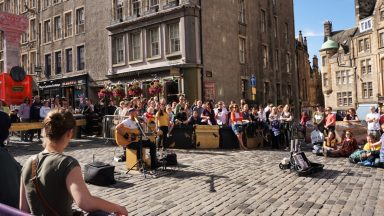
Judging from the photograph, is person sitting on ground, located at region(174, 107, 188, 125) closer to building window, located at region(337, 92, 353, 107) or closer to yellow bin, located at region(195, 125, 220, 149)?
yellow bin, located at region(195, 125, 220, 149)

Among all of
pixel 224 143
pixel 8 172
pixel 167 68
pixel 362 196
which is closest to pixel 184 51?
pixel 167 68

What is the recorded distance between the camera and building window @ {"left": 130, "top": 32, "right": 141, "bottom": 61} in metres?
25.8

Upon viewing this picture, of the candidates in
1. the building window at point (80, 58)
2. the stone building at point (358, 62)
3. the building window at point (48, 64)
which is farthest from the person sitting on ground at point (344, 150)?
the stone building at point (358, 62)

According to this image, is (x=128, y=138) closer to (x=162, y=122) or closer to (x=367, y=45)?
(x=162, y=122)

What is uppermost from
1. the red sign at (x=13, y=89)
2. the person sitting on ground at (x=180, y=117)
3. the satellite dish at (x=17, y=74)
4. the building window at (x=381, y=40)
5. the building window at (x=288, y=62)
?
the building window at (x=381, y=40)

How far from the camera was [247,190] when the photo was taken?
735 centimetres

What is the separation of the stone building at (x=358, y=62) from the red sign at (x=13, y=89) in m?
45.4

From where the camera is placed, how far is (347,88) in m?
60.6

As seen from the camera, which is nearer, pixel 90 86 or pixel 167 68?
pixel 167 68

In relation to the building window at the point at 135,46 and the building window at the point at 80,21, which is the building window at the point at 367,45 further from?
the building window at the point at 80,21

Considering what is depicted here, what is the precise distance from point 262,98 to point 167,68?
10.0 m

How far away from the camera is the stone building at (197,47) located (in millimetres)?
22859

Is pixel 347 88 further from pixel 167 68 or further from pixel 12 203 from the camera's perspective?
pixel 12 203

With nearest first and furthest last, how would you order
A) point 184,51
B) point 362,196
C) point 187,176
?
1. point 362,196
2. point 187,176
3. point 184,51
